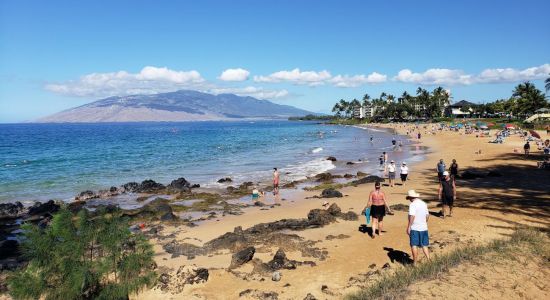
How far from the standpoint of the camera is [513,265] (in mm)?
8711

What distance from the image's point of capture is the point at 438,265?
888cm

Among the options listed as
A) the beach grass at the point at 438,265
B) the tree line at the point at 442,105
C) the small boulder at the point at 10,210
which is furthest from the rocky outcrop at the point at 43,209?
the tree line at the point at 442,105

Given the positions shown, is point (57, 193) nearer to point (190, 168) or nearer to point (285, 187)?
point (190, 168)

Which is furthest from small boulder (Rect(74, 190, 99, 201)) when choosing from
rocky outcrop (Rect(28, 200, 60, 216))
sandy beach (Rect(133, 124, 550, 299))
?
sandy beach (Rect(133, 124, 550, 299))

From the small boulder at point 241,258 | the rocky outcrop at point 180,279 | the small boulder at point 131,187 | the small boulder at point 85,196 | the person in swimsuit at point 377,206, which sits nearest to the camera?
the rocky outcrop at point 180,279

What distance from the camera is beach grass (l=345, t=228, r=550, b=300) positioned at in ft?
25.5

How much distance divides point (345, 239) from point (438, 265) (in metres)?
4.72

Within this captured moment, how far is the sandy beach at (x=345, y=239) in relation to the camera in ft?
32.3

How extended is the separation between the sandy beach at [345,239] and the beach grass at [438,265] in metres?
1.00

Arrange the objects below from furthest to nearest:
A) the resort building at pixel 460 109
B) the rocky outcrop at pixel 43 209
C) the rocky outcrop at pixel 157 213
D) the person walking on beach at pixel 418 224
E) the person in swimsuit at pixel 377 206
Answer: the resort building at pixel 460 109 → the rocky outcrop at pixel 43 209 → the rocky outcrop at pixel 157 213 → the person in swimsuit at pixel 377 206 → the person walking on beach at pixel 418 224

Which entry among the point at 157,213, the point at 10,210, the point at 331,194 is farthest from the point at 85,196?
the point at 331,194

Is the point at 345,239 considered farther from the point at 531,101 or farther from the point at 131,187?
the point at 531,101

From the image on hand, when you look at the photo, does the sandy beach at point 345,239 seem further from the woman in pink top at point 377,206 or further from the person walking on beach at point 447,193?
the person walking on beach at point 447,193

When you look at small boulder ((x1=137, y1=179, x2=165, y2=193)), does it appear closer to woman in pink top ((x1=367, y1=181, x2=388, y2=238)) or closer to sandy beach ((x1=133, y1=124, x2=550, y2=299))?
sandy beach ((x1=133, y1=124, x2=550, y2=299))
